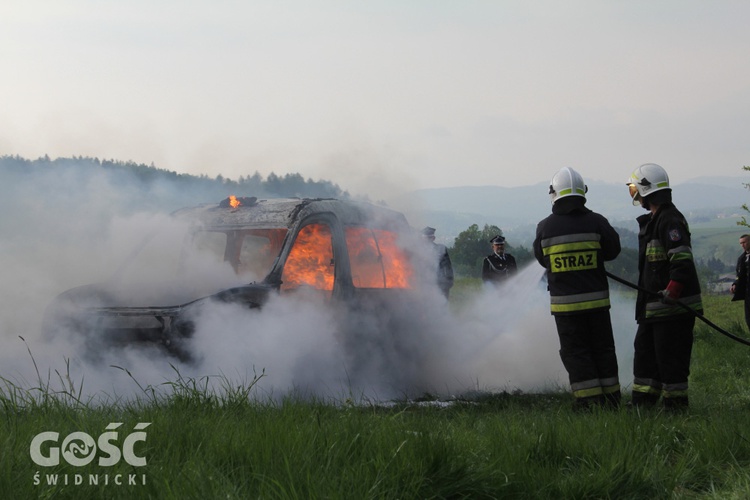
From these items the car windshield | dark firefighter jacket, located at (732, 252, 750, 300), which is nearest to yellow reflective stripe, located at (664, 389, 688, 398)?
the car windshield

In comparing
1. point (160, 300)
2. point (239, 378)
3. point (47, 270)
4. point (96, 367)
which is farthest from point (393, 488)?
point (47, 270)

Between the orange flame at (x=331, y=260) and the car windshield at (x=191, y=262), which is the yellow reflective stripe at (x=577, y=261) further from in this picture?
the car windshield at (x=191, y=262)

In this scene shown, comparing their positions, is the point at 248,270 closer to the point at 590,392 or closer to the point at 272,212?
Result: the point at 272,212

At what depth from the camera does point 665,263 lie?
21.9 feet

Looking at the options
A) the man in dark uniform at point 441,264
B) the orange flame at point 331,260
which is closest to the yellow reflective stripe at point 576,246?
the orange flame at point 331,260

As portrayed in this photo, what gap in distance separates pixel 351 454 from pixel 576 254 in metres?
3.45

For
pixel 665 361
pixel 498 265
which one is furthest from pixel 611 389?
pixel 498 265

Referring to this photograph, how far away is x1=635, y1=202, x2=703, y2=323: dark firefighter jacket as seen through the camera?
6473 millimetres

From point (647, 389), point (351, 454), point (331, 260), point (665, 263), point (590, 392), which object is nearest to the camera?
point (351, 454)

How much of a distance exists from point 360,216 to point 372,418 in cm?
432

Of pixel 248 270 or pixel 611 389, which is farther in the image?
pixel 248 270

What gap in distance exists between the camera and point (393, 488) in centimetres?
334

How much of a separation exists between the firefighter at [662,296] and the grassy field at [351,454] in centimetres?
110

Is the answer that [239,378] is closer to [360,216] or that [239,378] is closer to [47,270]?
[360,216]
